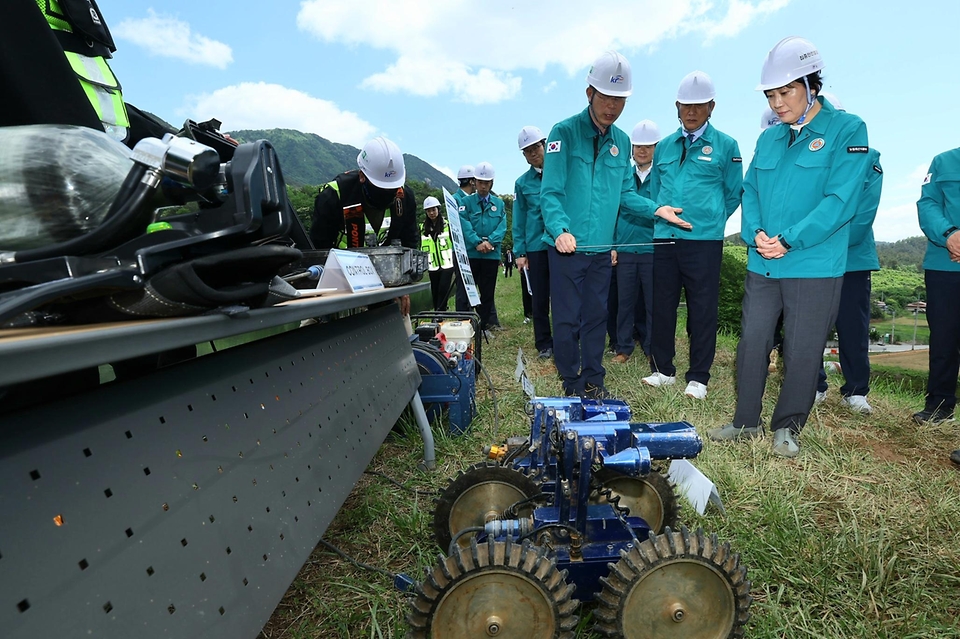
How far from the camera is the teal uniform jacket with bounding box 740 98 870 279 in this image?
262 centimetres

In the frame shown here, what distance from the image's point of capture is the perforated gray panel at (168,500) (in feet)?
2.05

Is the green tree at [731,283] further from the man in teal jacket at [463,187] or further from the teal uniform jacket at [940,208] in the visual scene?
the teal uniform jacket at [940,208]

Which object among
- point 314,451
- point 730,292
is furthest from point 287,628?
point 730,292

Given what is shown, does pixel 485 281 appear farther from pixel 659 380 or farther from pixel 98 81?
pixel 98 81

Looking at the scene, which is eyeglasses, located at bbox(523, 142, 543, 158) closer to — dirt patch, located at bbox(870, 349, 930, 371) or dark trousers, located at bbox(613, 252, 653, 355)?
dark trousers, located at bbox(613, 252, 653, 355)

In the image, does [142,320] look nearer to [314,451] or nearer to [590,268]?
[314,451]

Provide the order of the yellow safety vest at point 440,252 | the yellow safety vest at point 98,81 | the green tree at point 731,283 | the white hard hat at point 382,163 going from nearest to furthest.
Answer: the yellow safety vest at point 98,81 → the white hard hat at point 382,163 → the yellow safety vest at point 440,252 → the green tree at point 731,283

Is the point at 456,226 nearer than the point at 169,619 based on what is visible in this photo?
No

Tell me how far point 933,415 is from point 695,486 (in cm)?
238

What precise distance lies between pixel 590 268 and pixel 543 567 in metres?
2.73

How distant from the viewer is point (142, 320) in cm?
80

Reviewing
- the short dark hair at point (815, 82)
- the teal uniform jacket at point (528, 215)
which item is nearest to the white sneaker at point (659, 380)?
the teal uniform jacket at point (528, 215)

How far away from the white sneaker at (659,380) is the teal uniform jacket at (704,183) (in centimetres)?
115

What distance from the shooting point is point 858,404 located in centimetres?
373
